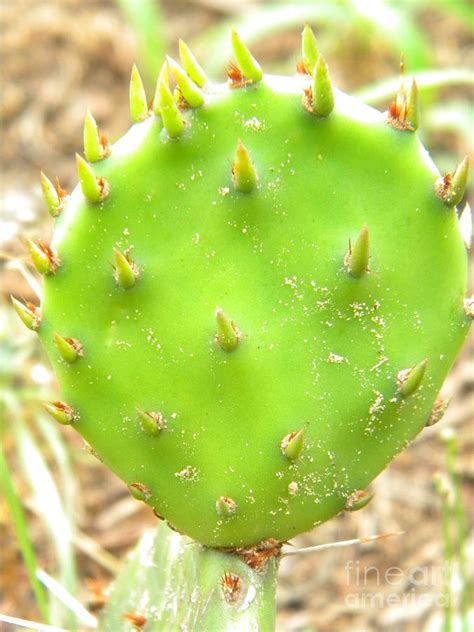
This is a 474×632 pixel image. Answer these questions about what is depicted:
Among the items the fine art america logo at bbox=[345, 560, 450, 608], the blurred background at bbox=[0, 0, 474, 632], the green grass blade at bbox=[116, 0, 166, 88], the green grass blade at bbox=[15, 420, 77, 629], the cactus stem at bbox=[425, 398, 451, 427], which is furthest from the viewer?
the green grass blade at bbox=[116, 0, 166, 88]

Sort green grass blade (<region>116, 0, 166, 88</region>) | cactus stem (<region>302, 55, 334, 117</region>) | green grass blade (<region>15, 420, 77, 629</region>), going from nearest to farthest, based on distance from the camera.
Answer: cactus stem (<region>302, 55, 334, 117</region>) < green grass blade (<region>15, 420, 77, 629</region>) < green grass blade (<region>116, 0, 166, 88</region>)

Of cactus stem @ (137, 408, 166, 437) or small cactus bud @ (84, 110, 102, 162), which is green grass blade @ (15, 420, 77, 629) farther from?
small cactus bud @ (84, 110, 102, 162)

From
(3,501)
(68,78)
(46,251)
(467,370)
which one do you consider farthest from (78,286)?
(68,78)

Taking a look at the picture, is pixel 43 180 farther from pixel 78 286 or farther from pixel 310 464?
pixel 310 464

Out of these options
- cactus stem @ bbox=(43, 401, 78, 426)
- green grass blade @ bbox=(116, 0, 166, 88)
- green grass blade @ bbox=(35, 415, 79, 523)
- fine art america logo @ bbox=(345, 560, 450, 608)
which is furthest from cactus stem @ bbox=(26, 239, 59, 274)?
green grass blade @ bbox=(116, 0, 166, 88)

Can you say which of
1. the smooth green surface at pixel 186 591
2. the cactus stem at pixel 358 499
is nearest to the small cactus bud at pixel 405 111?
the cactus stem at pixel 358 499

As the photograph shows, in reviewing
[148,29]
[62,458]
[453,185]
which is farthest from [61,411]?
[148,29]

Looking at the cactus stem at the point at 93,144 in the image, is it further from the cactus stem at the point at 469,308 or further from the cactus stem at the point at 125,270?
the cactus stem at the point at 469,308

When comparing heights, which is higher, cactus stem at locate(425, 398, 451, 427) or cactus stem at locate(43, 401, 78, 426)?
cactus stem at locate(425, 398, 451, 427)
